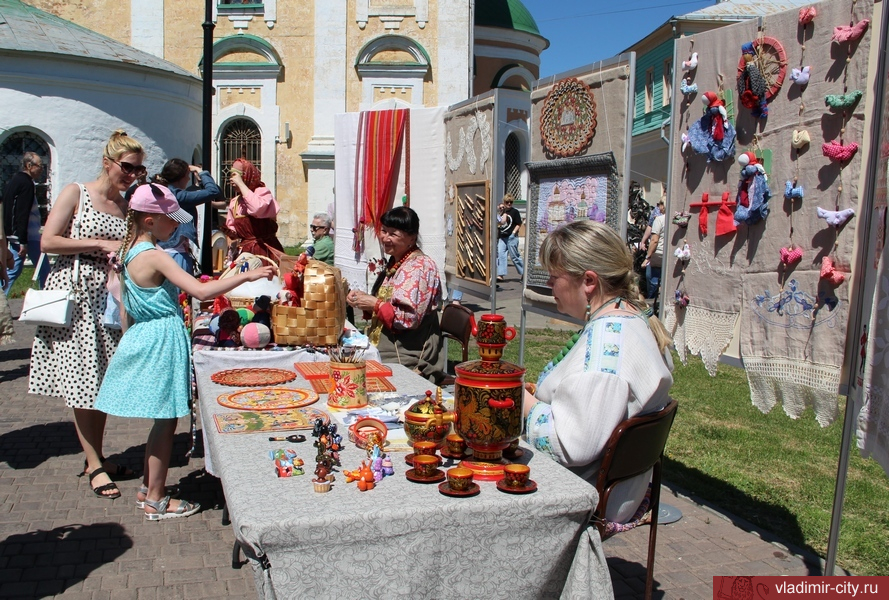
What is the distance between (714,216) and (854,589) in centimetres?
199

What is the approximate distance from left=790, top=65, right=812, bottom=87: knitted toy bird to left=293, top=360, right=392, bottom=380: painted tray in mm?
2032

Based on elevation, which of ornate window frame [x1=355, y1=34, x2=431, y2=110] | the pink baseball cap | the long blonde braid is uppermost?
ornate window frame [x1=355, y1=34, x2=431, y2=110]

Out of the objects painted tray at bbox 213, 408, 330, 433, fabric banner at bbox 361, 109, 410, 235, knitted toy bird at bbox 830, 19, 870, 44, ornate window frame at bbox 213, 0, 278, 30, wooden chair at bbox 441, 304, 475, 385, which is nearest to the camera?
painted tray at bbox 213, 408, 330, 433

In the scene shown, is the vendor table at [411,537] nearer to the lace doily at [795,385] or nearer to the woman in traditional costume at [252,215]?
the lace doily at [795,385]

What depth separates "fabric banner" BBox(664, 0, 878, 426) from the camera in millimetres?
2869

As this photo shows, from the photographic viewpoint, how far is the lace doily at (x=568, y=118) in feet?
14.3

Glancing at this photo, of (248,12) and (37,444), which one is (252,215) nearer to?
(37,444)

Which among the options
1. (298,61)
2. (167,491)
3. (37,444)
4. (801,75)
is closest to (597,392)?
(801,75)

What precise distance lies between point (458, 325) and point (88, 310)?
2.05 metres

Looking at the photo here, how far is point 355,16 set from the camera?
1942cm

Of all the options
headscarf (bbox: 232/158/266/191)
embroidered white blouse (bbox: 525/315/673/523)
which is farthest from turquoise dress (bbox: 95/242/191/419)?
embroidered white blouse (bbox: 525/315/673/523)

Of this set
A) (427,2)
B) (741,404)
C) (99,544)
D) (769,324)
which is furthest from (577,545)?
(427,2)

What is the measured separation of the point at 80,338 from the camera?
4.17 m

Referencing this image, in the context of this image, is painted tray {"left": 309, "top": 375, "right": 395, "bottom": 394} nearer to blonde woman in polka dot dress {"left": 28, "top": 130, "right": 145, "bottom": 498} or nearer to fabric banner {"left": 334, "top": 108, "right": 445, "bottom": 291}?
blonde woman in polka dot dress {"left": 28, "top": 130, "right": 145, "bottom": 498}
